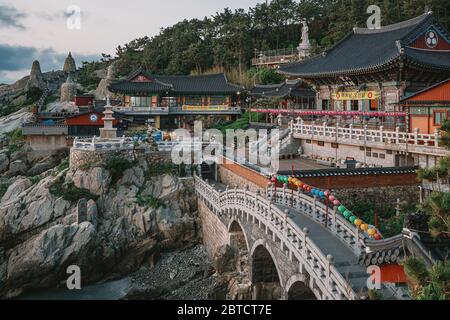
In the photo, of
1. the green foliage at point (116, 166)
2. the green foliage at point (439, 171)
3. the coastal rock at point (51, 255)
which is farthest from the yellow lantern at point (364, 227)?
the green foliage at point (116, 166)

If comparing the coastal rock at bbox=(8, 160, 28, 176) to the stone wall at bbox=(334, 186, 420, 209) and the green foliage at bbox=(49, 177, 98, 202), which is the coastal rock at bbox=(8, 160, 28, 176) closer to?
the green foliage at bbox=(49, 177, 98, 202)

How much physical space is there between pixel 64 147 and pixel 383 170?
111 feet

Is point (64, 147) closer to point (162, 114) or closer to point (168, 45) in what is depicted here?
point (162, 114)

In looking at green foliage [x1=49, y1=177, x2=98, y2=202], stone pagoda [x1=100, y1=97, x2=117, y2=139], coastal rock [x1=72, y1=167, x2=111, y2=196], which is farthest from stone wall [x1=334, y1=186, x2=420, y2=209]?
stone pagoda [x1=100, y1=97, x2=117, y2=139]

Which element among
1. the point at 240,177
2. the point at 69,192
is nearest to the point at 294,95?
the point at 240,177

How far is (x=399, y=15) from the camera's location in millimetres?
65125

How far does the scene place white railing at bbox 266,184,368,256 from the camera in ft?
57.4

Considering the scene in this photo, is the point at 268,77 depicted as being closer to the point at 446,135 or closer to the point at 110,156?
the point at 110,156

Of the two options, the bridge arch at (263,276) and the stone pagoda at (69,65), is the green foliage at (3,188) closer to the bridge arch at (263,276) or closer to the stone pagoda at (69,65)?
the bridge arch at (263,276)

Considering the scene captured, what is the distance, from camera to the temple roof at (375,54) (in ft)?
110

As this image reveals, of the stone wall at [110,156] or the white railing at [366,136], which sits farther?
the stone wall at [110,156]

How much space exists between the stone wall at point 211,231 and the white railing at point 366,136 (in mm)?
10197

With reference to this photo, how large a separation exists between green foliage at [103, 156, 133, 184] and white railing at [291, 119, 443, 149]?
1387 cm

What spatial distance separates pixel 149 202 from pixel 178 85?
32.5 meters
